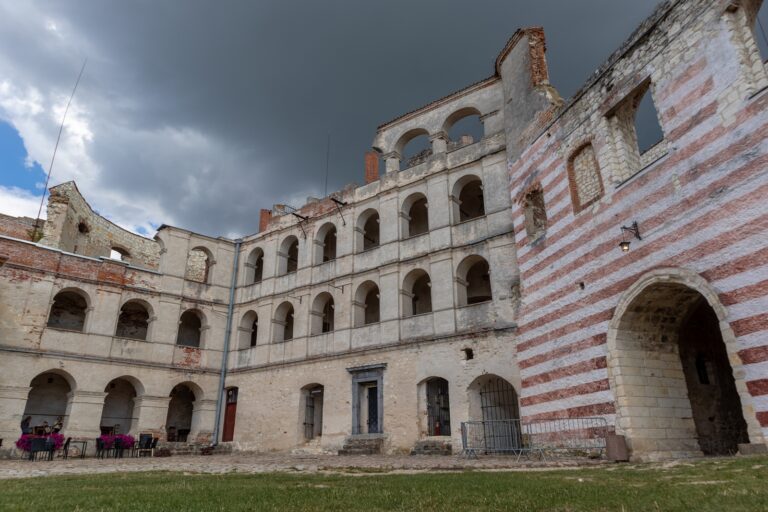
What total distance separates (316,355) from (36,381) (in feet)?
40.8

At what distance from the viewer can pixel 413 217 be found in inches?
975

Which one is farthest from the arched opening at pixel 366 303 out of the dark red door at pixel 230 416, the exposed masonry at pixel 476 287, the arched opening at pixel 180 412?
the arched opening at pixel 180 412

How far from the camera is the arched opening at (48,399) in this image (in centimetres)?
2241

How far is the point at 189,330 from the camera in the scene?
92.2 feet

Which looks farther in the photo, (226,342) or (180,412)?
(180,412)

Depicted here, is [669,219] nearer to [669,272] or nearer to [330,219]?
[669,272]

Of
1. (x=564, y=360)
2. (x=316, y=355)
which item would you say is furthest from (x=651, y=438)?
(x=316, y=355)

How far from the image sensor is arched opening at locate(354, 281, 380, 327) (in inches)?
888

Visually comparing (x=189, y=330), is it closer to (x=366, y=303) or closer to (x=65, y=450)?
(x=65, y=450)

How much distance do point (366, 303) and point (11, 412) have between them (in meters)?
14.8

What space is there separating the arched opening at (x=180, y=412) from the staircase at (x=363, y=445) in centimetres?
1073

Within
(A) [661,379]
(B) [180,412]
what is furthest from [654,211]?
(B) [180,412]

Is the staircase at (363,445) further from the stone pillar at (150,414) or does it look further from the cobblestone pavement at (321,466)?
the stone pillar at (150,414)

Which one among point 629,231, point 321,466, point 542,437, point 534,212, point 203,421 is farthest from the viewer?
point 203,421
